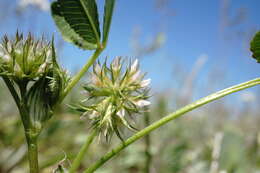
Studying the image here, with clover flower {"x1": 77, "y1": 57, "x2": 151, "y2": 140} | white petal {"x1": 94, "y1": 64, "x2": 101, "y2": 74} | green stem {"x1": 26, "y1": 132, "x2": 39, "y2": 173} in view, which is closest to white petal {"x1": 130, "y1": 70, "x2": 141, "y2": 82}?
clover flower {"x1": 77, "y1": 57, "x2": 151, "y2": 140}

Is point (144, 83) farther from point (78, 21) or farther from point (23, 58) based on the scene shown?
point (23, 58)

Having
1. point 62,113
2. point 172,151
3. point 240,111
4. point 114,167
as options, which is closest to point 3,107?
point 62,113

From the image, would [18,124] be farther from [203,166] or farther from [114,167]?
[203,166]

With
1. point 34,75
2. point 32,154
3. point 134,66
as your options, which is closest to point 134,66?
point 134,66

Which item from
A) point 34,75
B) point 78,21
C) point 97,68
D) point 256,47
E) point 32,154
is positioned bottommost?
point 32,154

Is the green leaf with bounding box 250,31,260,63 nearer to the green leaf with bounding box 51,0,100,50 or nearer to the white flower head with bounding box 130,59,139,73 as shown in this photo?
the white flower head with bounding box 130,59,139,73

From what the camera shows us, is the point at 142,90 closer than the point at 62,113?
Yes
